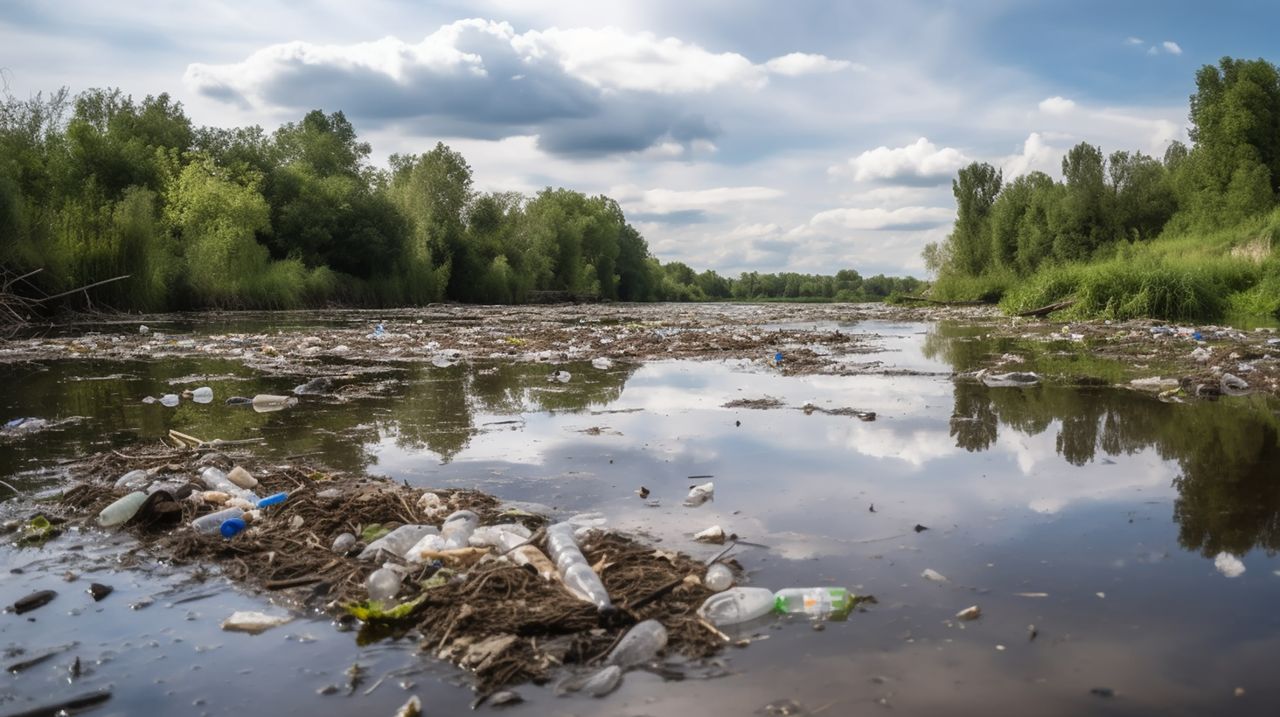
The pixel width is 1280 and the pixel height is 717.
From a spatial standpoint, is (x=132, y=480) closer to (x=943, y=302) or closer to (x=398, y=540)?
(x=398, y=540)

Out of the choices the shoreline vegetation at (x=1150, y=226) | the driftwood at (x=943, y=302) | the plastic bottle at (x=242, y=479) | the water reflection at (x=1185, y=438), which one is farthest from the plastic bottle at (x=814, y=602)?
the driftwood at (x=943, y=302)

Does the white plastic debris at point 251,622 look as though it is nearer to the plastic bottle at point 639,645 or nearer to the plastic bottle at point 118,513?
the plastic bottle at point 639,645

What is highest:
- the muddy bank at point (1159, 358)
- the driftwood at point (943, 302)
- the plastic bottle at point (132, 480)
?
the driftwood at point (943, 302)

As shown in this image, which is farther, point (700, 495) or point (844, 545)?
point (700, 495)

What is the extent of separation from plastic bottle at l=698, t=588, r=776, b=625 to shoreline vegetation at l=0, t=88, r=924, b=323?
22071 millimetres

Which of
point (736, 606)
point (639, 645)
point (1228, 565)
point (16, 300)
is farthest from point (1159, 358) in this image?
point (16, 300)

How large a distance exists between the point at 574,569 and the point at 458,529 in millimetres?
780

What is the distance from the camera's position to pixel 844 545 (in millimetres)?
3391

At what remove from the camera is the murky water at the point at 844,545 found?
2211 millimetres

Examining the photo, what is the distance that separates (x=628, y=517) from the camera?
12.7 ft

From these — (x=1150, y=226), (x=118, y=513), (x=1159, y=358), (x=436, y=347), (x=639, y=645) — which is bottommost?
(x=639, y=645)

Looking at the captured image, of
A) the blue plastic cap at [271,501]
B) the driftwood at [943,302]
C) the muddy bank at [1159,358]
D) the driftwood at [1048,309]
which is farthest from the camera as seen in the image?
the driftwood at [943,302]

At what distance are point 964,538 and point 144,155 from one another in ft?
163

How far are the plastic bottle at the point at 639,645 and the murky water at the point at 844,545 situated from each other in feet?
0.34
